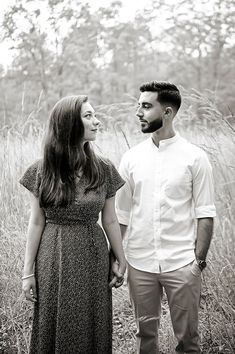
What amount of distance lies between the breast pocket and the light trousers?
12.5 inches

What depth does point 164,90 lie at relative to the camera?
203 cm

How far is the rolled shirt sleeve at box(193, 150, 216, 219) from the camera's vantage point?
6.31ft

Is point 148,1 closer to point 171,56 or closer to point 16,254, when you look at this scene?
point 171,56

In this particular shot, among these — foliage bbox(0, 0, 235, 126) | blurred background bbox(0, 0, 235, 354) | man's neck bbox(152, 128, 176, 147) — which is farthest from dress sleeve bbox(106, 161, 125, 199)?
foliage bbox(0, 0, 235, 126)

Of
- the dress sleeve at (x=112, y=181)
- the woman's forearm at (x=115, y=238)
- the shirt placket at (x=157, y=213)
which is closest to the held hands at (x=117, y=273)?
the woman's forearm at (x=115, y=238)

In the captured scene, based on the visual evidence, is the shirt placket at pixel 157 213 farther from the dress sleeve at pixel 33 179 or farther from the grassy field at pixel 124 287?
the dress sleeve at pixel 33 179

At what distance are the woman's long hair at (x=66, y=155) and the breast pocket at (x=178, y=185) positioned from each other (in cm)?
30

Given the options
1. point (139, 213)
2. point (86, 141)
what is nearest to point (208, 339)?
point (139, 213)

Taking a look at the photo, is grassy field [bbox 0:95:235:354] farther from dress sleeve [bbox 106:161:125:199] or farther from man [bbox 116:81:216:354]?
dress sleeve [bbox 106:161:125:199]

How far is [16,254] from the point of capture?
2.85m

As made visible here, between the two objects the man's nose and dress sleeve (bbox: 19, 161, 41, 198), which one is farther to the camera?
the man's nose

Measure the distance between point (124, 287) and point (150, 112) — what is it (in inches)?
63.2

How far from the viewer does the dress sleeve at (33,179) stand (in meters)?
1.87

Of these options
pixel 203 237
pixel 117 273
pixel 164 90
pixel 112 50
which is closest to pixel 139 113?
pixel 164 90
